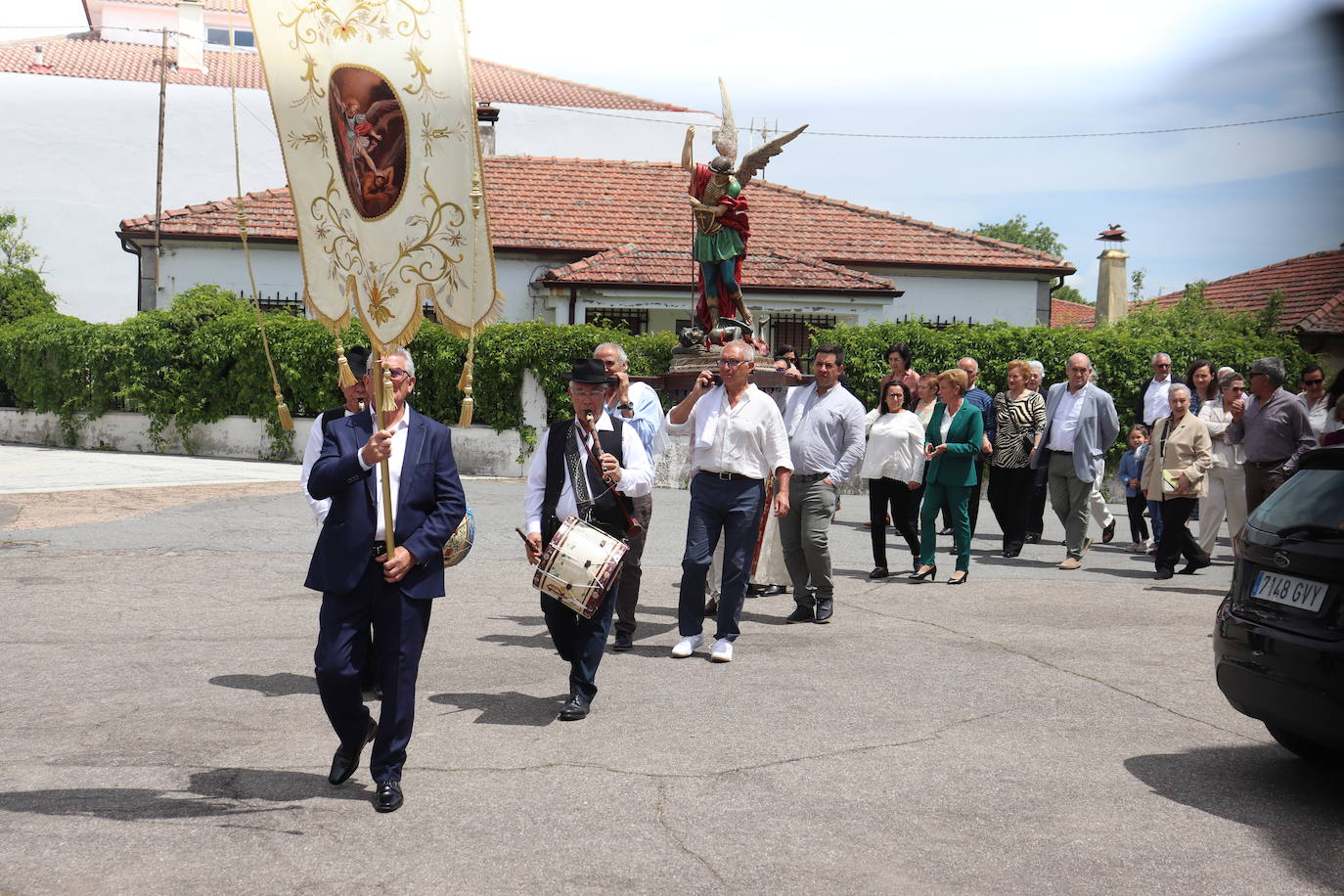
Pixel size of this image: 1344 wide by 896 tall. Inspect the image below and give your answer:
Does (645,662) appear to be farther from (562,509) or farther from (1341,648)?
(1341,648)

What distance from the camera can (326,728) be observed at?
18.7 feet

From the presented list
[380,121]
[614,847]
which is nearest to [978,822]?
[614,847]

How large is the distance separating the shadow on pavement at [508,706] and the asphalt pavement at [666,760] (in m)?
0.03

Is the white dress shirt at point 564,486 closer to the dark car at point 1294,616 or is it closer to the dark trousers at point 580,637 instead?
the dark trousers at point 580,637

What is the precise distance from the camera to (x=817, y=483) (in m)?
8.88

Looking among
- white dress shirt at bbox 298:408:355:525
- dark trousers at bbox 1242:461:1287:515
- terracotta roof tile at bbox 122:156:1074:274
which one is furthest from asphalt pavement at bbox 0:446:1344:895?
terracotta roof tile at bbox 122:156:1074:274

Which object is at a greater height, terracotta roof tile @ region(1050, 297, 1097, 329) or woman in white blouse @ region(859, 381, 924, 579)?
terracotta roof tile @ region(1050, 297, 1097, 329)

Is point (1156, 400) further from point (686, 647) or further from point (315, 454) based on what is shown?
point (315, 454)

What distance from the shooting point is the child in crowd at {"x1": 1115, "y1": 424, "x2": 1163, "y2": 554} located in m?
13.2

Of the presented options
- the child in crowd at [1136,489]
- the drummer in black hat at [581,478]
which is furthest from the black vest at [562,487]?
the child in crowd at [1136,489]

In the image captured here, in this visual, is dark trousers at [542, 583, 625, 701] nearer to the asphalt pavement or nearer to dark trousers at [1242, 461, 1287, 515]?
the asphalt pavement

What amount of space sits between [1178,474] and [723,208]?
15.6ft

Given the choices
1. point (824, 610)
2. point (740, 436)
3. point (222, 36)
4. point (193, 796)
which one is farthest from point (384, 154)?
point (222, 36)

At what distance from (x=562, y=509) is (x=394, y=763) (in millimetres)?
2026
